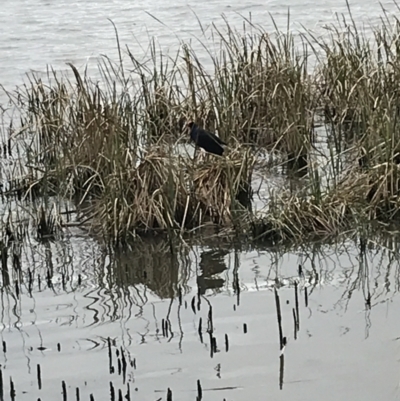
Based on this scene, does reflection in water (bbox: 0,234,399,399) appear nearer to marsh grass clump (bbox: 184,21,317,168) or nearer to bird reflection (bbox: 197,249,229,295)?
bird reflection (bbox: 197,249,229,295)

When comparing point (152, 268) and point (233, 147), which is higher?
point (233, 147)

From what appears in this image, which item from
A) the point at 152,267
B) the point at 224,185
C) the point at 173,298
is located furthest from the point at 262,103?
the point at 173,298

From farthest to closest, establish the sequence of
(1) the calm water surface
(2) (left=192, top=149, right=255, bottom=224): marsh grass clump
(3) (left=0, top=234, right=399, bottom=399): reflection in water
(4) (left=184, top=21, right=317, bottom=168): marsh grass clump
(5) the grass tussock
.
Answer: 1. (4) (left=184, top=21, right=317, bottom=168): marsh grass clump
2. (2) (left=192, top=149, right=255, bottom=224): marsh grass clump
3. (5) the grass tussock
4. (3) (left=0, top=234, right=399, bottom=399): reflection in water
5. (1) the calm water surface

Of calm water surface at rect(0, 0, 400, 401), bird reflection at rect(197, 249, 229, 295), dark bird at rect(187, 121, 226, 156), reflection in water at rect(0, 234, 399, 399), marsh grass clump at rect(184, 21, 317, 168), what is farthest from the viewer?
marsh grass clump at rect(184, 21, 317, 168)

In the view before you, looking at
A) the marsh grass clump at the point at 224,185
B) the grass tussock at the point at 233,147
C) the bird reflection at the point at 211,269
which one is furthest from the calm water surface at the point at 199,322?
the marsh grass clump at the point at 224,185

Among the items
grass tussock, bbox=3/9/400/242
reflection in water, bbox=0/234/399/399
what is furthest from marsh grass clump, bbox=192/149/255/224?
reflection in water, bbox=0/234/399/399

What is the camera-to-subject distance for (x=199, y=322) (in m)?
4.41

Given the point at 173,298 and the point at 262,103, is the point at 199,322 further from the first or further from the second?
the point at 262,103

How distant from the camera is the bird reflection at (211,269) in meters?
4.95

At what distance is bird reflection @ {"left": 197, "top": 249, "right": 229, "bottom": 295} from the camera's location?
4.95m

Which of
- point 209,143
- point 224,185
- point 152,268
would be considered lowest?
point 152,268

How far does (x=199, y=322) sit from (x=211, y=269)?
2.61 feet

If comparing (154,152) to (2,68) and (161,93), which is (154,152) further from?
(2,68)

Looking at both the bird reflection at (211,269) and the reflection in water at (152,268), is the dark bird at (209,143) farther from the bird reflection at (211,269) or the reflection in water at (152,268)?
the bird reflection at (211,269)
